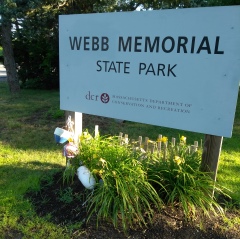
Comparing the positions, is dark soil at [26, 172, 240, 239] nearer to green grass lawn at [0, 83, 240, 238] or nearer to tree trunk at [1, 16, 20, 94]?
green grass lawn at [0, 83, 240, 238]

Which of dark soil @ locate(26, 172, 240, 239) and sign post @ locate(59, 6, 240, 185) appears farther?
dark soil @ locate(26, 172, 240, 239)

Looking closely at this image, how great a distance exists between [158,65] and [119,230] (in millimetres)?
1531

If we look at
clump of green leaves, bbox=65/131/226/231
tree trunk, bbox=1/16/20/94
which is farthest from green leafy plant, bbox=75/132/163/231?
tree trunk, bbox=1/16/20/94

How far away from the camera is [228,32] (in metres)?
2.13

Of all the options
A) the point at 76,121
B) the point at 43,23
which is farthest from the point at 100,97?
the point at 43,23

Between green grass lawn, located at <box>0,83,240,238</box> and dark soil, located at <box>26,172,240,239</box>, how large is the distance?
0.12 meters

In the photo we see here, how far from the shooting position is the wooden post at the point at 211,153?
99.0 inches

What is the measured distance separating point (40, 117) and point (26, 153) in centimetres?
218

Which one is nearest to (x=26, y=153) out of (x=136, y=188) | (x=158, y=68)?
(x=136, y=188)

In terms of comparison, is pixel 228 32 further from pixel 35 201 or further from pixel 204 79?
→ pixel 35 201

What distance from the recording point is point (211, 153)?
2570 mm

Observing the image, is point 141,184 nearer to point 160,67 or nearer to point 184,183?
point 184,183

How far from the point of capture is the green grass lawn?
103 inches

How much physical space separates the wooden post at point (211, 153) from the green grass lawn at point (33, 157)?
0.63 metres
